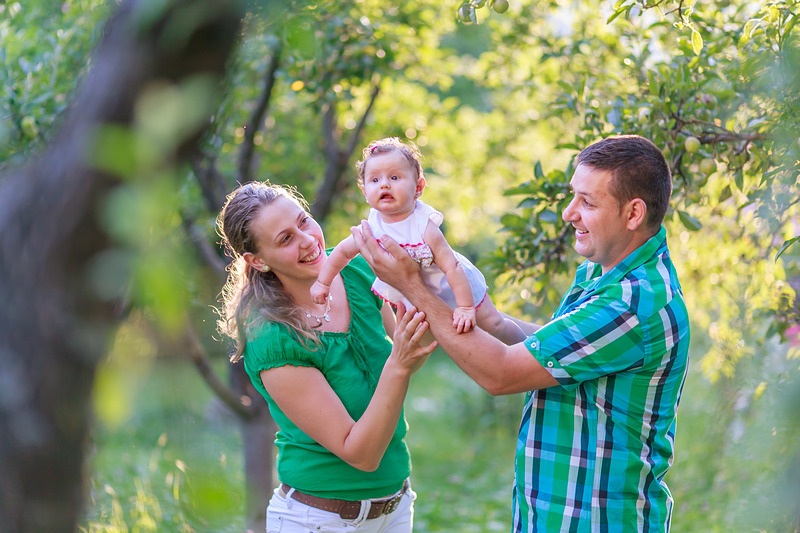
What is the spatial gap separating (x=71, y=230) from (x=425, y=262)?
1.42 meters

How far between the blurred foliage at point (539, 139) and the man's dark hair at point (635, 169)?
1.02 ft

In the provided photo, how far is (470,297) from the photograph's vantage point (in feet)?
7.82

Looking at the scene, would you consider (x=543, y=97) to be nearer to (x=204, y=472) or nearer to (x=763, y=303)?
(x=763, y=303)

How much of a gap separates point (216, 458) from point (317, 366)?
1.05 meters

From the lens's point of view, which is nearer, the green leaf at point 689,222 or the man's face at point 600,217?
the man's face at point 600,217

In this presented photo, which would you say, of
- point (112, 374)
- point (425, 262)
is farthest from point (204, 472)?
point (425, 262)

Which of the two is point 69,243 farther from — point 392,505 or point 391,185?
point 392,505

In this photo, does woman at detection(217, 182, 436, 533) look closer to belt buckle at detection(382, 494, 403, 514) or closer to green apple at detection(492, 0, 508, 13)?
belt buckle at detection(382, 494, 403, 514)

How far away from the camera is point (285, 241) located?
256cm

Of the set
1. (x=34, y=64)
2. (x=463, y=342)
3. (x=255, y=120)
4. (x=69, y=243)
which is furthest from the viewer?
(x=255, y=120)

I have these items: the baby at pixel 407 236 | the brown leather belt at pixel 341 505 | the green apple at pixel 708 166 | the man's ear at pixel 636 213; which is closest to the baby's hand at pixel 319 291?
the baby at pixel 407 236

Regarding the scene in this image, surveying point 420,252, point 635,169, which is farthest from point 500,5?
point 420,252

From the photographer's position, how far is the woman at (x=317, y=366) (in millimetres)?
2396

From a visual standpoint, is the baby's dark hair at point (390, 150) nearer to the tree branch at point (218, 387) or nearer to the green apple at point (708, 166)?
the green apple at point (708, 166)
